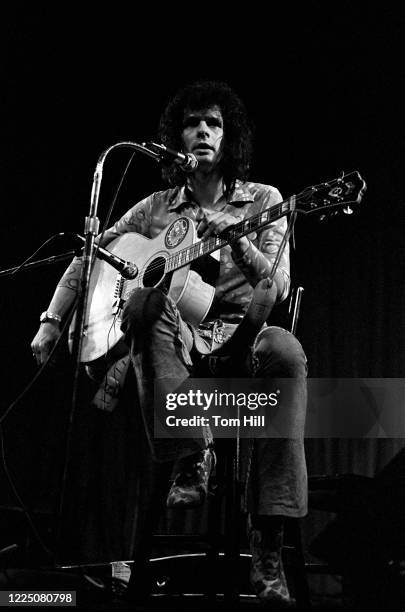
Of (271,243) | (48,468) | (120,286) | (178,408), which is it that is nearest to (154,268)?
(120,286)

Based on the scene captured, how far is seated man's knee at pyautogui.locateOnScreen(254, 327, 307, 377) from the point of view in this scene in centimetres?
179

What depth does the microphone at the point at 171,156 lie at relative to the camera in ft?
6.30

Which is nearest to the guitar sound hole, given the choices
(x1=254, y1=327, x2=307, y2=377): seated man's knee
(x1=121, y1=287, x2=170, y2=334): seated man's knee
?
(x1=121, y1=287, x2=170, y2=334): seated man's knee

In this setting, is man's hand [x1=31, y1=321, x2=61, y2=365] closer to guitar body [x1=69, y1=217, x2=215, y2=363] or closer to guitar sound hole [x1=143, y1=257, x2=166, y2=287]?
guitar body [x1=69, y1=217, x2=215, y2=363]

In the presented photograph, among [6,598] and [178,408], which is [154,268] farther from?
[6,598]

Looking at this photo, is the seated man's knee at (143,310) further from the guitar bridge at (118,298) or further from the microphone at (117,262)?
the guitar bridge at (118,298)

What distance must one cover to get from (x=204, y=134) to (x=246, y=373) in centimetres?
95

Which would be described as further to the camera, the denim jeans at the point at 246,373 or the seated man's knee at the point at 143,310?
the seated man's knee at the point at 143,310

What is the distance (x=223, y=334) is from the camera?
2096mm

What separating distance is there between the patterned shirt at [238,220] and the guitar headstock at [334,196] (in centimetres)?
19

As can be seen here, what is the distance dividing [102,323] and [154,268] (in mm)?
278

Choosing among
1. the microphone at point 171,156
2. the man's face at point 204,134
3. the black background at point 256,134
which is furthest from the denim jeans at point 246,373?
the black background at point 256,134

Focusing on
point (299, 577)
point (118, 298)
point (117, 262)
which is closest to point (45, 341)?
point (118, 298)

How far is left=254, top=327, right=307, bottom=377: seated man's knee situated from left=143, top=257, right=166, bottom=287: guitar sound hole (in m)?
0.54
